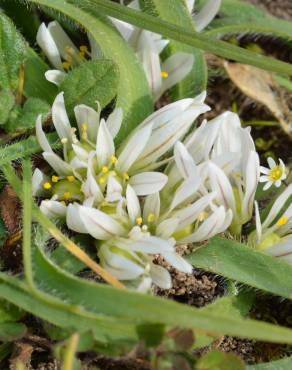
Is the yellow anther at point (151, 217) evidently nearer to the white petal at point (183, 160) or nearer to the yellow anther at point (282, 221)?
the white petal at point (183, 160)

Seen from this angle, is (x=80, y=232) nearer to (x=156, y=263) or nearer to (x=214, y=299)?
(x=156, y=263)

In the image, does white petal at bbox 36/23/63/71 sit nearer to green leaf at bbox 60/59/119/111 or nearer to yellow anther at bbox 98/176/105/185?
green leaf at bbox 60/59/119/111

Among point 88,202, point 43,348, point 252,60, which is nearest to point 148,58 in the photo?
point 252,60

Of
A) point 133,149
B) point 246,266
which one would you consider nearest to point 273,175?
point 246,266

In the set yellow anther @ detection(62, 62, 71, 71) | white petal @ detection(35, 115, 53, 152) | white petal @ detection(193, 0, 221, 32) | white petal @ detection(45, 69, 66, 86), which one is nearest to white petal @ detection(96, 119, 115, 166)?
white petal @ detection(35, 115, 53, 152)

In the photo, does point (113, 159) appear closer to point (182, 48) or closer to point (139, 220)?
point (139, 220)

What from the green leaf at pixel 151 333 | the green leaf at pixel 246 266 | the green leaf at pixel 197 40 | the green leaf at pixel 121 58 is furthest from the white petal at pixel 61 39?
the green leaf at pixel 151 333
